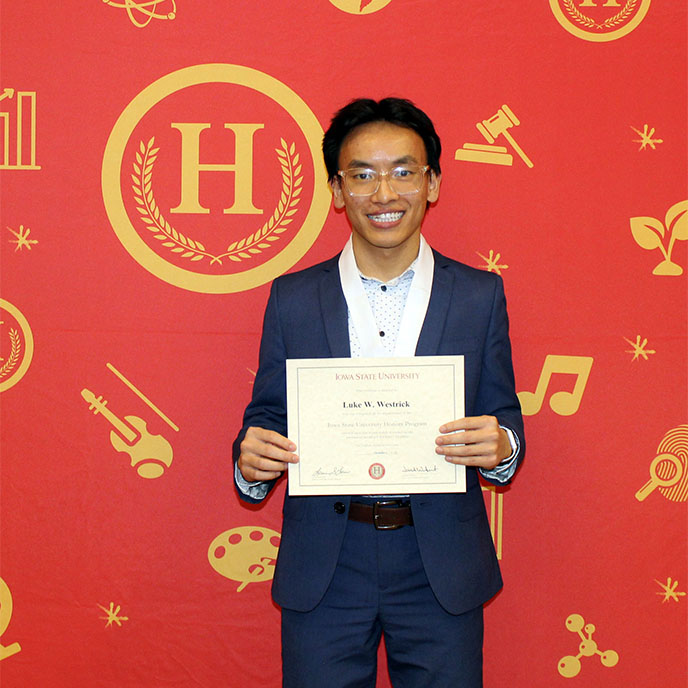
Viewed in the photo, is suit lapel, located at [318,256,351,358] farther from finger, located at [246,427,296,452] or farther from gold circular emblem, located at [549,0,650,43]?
gold circular emblem, located at [549,0,650,43]

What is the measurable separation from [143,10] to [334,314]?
121 centimetres

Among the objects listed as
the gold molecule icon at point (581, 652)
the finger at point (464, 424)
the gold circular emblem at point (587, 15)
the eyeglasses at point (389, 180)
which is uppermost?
the gold circular emblem at point (587, 15)

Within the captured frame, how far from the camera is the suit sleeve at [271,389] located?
1.82 metres

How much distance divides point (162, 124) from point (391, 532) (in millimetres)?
1438

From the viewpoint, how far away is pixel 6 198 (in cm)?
223

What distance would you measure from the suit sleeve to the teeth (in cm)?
35

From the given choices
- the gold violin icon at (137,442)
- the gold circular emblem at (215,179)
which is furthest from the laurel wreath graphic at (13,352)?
the gold circular emblem at (215,179)

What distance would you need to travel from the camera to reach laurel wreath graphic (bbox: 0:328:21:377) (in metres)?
2.24

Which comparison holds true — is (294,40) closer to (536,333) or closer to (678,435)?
(536,333)

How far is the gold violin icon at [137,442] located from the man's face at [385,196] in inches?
39.2

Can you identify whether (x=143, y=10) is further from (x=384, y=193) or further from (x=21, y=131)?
(x=384, y=193)

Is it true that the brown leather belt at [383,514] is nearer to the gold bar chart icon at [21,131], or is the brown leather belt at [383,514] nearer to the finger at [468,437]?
the finger at [468,437]
